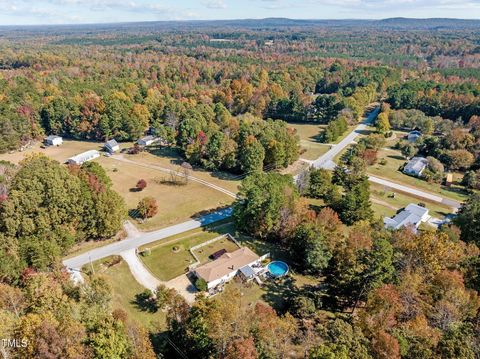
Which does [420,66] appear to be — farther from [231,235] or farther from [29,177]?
[29,177]

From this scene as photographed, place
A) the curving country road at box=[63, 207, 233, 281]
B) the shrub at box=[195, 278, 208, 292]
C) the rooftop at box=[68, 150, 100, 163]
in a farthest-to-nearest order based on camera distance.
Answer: the rooftop at box=[68, 150, 100, 163]
the curving country road at box=[63, 207, 233, 281]
the shrub at box=[195, 278, 208, 292]

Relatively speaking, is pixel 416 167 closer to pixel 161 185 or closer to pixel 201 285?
pixel 161 185

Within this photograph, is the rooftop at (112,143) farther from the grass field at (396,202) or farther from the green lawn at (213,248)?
the grass field at (396,202)

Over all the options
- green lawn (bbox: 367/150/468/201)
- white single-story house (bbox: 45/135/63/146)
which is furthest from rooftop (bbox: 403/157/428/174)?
white single-story house (bbox: 45/135/63/146)

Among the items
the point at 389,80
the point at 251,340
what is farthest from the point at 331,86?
the point at 251,340

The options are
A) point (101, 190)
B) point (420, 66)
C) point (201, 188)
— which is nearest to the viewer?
point (101, 190)

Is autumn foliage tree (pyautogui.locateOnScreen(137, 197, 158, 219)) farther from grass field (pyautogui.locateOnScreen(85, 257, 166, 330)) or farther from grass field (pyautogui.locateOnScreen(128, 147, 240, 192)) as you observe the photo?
grass field (pyautogui.locateOnScreen(128, 147, 240, 192))
